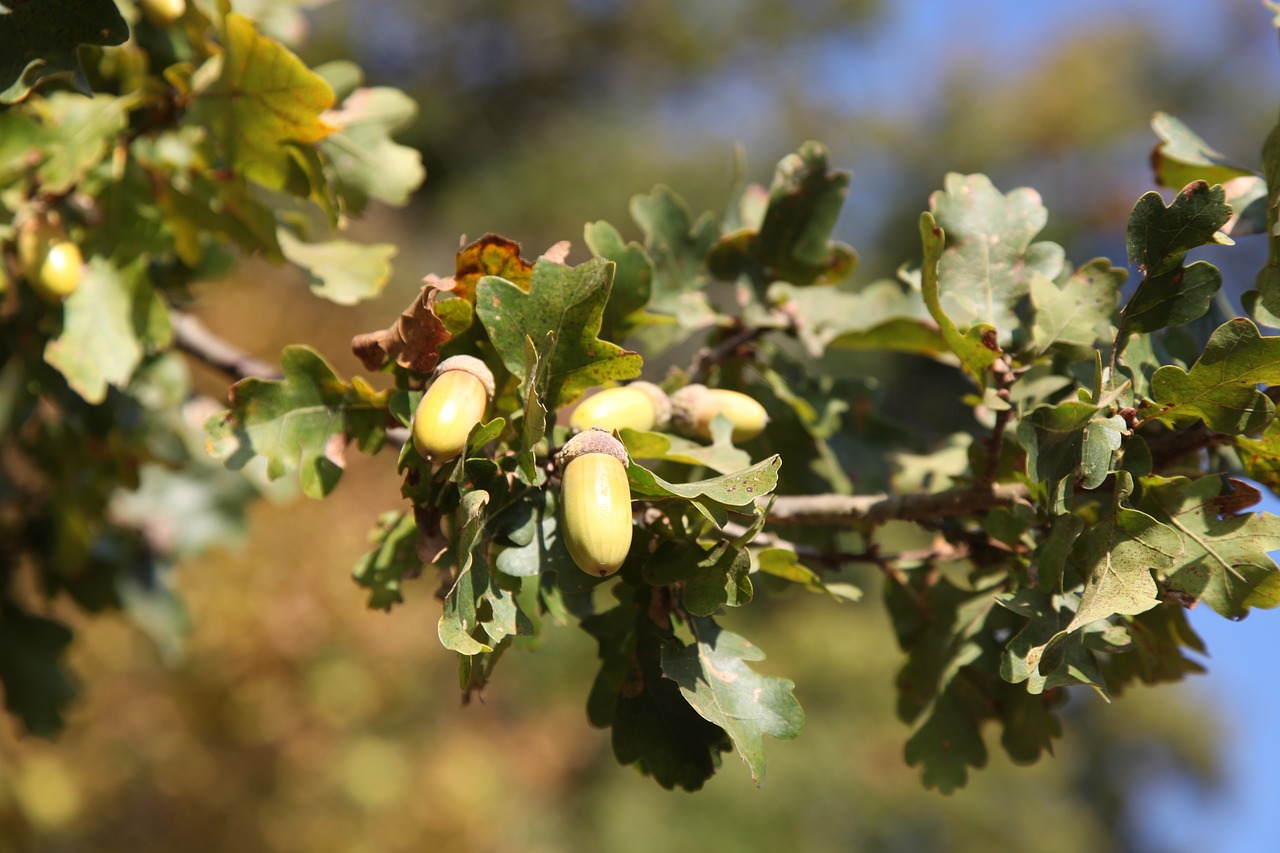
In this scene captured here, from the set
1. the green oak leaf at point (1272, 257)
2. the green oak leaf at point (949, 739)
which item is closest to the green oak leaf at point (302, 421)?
the green oak leaf at point (949, 739)

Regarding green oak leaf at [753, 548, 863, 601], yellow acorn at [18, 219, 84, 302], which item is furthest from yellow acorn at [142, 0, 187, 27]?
green oak leaf at [753, 548, 863, 601]

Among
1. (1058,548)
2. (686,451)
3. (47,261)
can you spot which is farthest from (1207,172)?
(47,261)

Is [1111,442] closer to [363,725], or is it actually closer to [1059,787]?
[363,725]

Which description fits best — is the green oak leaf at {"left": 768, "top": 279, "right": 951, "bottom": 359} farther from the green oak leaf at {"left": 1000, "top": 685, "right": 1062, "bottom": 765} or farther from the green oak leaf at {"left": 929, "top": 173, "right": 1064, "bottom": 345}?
the green oak leaf at {"left": 1000, "top": 685, "right": 1062, "bottom": 765}

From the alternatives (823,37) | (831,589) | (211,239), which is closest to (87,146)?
(211,239)

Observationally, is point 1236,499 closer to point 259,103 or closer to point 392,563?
point 392,563
